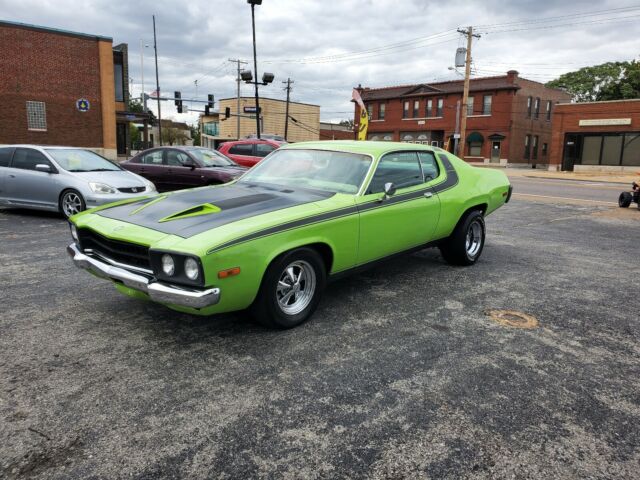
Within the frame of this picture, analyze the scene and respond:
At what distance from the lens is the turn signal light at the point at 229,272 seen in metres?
3.23

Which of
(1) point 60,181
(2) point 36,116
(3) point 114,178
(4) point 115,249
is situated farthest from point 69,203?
(2) point 36,116

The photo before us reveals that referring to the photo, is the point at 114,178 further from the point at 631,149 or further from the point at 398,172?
the point at 631,149

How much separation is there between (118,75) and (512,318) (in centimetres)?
4148

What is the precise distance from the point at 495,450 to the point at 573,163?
4206cm

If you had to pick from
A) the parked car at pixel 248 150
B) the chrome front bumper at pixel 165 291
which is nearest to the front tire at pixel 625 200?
the parked car at pixel 248 150

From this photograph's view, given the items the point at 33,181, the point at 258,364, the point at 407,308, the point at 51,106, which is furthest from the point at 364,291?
the point at 51,106

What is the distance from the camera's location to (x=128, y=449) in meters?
2.39

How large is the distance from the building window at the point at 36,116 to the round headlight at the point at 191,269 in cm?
3343

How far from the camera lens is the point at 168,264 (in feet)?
10.8

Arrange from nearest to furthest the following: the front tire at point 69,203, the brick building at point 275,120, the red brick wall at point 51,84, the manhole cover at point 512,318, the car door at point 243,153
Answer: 1. the manhole cover at point 512,318
2. the front tire at point 69,203
3. the car door at point 243,153
4. the red brick wall at point 51,84
5. the brick building at point 275,120

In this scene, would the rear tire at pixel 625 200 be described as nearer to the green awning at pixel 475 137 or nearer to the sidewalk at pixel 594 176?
the sidewalk at pixel 594 176

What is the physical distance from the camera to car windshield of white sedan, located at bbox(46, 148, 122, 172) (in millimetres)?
8969

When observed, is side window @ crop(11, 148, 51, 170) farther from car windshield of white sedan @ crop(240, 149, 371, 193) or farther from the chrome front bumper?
the chrome front bumper

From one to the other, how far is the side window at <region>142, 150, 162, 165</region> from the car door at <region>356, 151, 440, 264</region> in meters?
8.90
